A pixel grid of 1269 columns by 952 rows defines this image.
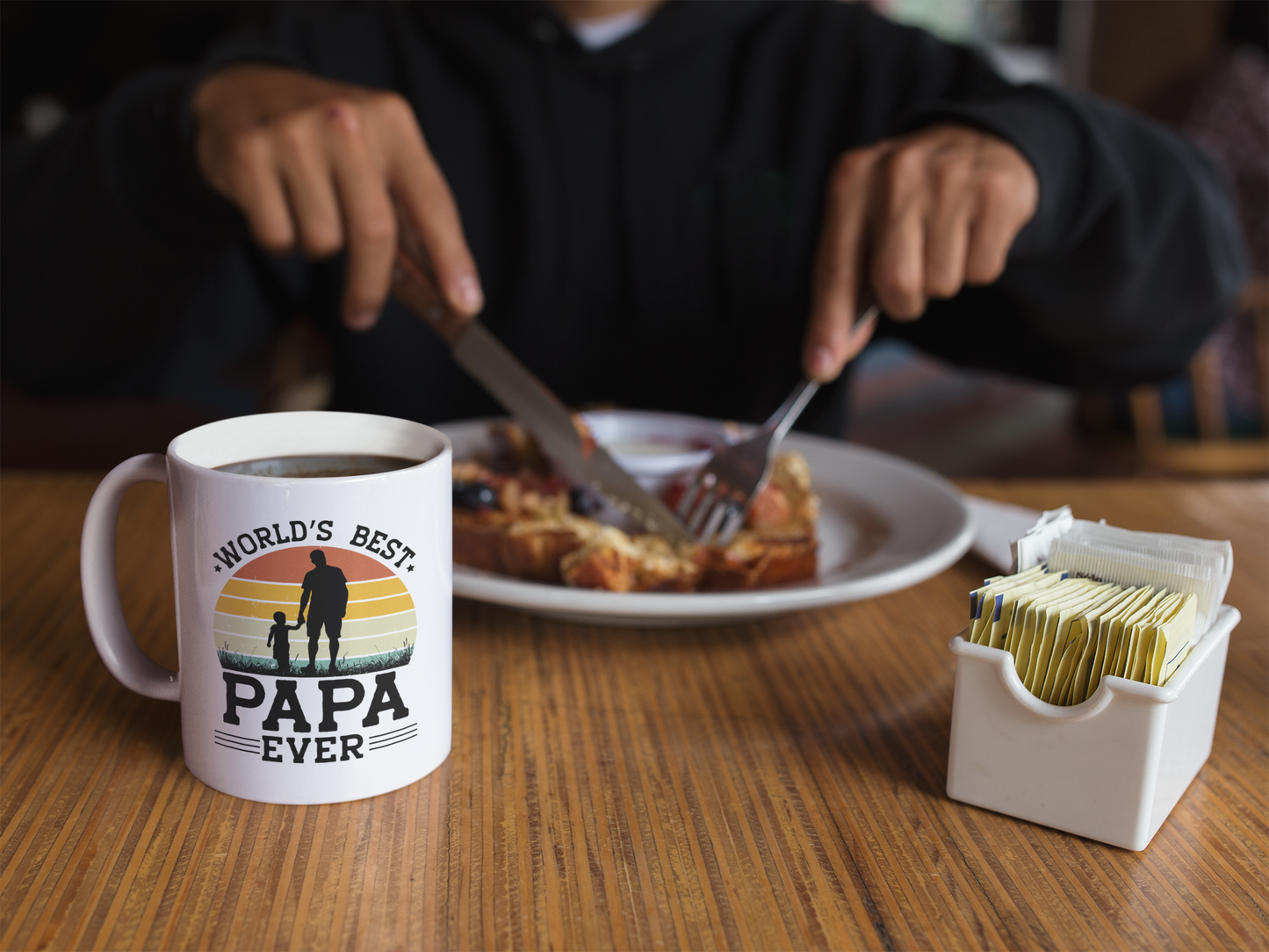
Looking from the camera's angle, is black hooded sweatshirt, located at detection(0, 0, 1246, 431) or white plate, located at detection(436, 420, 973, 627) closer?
white plate, located at detection(436, 420, 973, 627)

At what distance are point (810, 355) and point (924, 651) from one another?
252 millimetres

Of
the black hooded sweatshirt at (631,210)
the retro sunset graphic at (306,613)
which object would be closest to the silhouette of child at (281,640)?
the retro sunset graphic at (306,613)

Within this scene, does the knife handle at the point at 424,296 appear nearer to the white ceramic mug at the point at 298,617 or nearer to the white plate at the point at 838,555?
the white plate at the point at 838,555

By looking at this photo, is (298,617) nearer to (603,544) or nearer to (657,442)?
(603,544)

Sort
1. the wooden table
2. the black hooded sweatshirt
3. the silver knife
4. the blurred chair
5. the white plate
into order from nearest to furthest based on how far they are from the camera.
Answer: the wooden table → the white plate → the silver knife → the black hooded sweatshirt → the blurred chair

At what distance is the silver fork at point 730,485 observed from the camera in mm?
751

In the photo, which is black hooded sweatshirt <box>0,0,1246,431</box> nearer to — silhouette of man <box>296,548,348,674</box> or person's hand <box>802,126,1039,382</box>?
person's hand <box>802,126,1039,382</box>

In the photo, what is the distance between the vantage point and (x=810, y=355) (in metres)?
0.79

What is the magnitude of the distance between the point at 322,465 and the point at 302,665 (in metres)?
0.11

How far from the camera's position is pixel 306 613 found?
16.8 inches

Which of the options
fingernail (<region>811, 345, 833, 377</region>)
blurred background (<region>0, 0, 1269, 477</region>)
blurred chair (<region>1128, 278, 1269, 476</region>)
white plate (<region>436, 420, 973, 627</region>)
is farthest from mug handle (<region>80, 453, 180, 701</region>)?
blurred chair (<region>1128, 278, 1269, 476</region>)

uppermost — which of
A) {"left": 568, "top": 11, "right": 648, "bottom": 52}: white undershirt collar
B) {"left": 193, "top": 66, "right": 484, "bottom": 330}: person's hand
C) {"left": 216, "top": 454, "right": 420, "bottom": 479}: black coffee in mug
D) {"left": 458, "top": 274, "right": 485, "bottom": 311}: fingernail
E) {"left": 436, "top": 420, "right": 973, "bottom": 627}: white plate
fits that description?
{"left": 568, "top": 11, "right": 648, "bottom": 52}: white undershirt collar

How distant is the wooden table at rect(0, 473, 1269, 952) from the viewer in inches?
15.4

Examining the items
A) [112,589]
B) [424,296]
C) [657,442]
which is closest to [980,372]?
[657,442]
